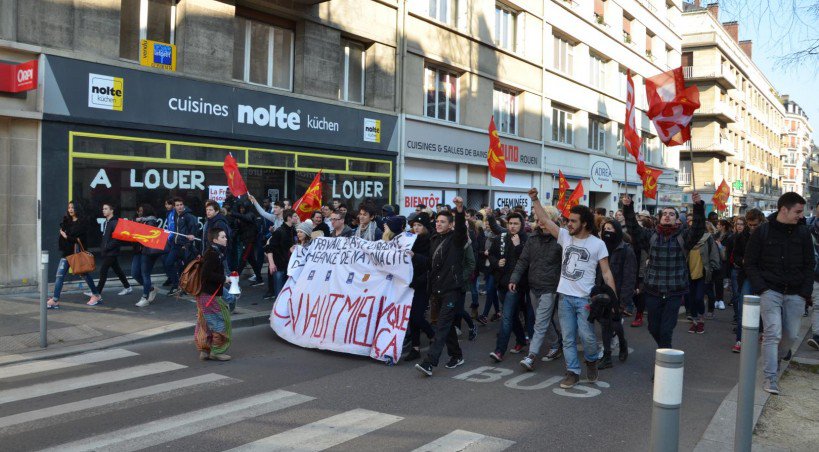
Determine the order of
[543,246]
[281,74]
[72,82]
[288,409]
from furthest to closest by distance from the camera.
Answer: [281,74] → [72,82] → [543,246] → [288,409]

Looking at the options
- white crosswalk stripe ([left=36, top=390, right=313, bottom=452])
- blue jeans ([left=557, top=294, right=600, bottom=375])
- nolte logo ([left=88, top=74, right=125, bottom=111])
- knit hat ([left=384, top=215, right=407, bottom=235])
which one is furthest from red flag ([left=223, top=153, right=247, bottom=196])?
blue jeans ([left=557, top=294, right=600, bottom=375])

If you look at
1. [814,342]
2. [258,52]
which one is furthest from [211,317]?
[258,52]

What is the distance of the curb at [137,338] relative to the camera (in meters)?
7.56

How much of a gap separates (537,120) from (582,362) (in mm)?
20424

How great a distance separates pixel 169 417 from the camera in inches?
214

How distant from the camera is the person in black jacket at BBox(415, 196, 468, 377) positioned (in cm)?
708

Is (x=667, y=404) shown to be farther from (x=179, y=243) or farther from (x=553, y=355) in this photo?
(x=179, y=243)

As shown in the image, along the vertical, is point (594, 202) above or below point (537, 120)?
below

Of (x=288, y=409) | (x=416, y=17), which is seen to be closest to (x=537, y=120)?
(x=416, y=17)

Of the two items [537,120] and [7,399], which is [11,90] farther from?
[537,120]

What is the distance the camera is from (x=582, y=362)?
7953 mm

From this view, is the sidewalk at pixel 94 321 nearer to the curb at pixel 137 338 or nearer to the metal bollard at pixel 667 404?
the curb at pixel 137 338

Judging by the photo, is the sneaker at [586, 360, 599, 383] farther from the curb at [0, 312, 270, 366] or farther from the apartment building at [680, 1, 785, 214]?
the apartment building at [680, 1, 785, 214]

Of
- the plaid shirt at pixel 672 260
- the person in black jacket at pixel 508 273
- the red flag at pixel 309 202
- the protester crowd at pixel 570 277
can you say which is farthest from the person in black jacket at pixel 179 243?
the plaid shirt at pixel 672 260
